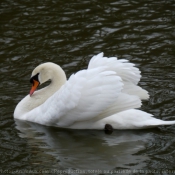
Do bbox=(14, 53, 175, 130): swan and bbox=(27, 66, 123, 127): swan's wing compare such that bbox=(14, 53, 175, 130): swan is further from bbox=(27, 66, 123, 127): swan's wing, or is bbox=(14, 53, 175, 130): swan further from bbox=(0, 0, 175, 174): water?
bbox=(0, 0, 175, 174): water

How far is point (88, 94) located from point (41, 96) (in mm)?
1706

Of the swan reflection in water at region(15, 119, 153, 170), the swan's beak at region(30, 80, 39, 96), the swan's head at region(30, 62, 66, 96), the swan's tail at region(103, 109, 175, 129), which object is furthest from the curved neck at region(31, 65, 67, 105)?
the swan's tail at region(103, 109, 175, 129)

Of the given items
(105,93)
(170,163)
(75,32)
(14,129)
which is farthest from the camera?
(75,32)

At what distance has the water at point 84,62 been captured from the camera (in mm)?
9781

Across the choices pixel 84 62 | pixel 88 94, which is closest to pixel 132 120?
pixel 88 94

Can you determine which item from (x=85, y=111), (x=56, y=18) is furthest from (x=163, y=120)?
(x=56, y=18)

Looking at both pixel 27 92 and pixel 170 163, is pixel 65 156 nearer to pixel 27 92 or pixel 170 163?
pixel 170 163

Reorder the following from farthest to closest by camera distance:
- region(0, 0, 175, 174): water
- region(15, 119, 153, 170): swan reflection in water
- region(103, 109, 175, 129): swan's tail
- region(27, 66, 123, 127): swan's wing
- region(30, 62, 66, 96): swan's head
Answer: region(30, 62, 66, 96): swan's head → region(103, 109, 175, 129): swan's tail → region(27, 66, 123, 127): swan's wing → region(0, 0, 175, 174): water → region(15, 119, 153, 170): swan reflection in water

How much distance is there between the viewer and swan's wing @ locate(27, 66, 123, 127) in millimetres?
10375

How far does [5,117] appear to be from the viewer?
11.6 meters

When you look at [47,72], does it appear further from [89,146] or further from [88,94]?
[89,146]

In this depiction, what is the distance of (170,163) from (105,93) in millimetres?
1666

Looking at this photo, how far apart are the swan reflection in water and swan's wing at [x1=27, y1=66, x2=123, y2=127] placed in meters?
0.37

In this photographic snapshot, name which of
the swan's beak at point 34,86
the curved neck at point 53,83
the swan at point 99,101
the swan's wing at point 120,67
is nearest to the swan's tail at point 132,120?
the swan at point 99,101
